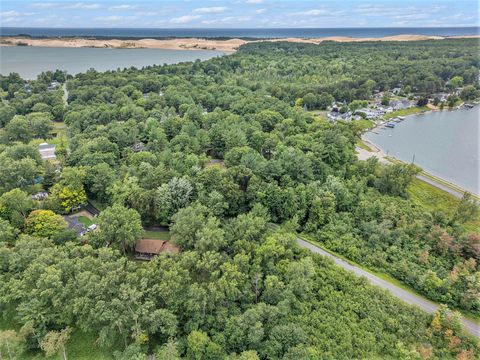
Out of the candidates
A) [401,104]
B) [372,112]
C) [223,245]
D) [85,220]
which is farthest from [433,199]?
[401,104]

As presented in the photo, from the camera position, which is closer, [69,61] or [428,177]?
[428,177]

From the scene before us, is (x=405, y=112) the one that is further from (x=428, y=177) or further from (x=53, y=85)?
(x=53, y=85)

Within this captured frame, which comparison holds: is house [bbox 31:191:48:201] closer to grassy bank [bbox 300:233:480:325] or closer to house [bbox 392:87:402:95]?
grassy bank [bbox 300:233:480:325]

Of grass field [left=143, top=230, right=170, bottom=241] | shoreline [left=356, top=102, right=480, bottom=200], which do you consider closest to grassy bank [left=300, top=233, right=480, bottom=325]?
grass field [left=143, top=230, right=170, bottom=241]

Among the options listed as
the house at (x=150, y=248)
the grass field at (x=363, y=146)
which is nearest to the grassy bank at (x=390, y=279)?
the house at (x=150, y=248)

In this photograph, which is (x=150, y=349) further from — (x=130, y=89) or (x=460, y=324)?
(x=130, y=89)

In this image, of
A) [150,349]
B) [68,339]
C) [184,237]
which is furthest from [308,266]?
[68,339]
